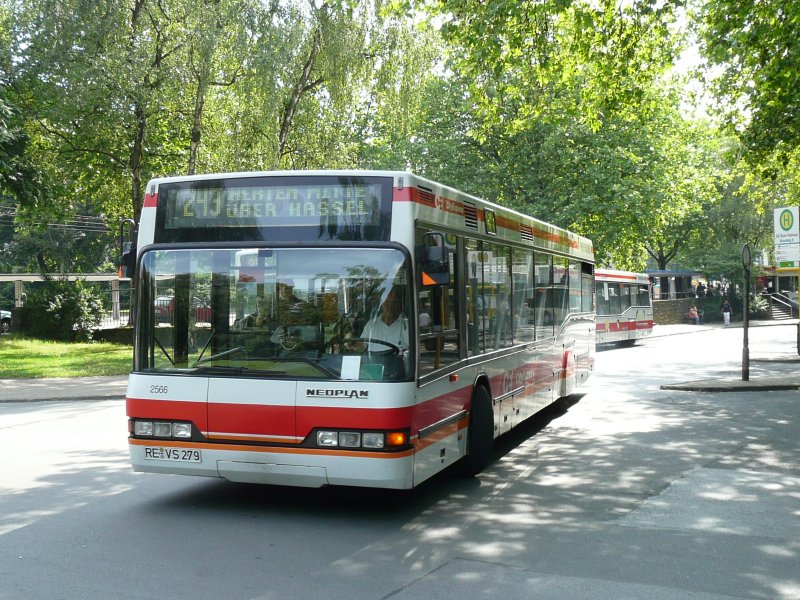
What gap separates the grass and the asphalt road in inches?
470

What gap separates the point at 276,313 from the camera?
716cm

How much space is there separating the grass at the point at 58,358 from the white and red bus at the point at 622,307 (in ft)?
55.6

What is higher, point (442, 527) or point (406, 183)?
point (406, 183)

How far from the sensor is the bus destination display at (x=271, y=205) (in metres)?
7.20

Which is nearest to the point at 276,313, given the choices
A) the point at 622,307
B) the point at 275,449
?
the point at 275,449

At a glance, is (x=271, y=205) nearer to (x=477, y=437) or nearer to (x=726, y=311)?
(x=477, y=437)

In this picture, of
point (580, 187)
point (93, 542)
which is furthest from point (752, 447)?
point (580, 187)

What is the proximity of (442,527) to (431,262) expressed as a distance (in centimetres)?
206

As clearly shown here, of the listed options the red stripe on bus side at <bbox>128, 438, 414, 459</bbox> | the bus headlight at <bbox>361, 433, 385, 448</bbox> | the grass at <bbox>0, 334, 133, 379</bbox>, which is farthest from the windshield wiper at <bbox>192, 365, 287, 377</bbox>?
the grass at <bbox>0, 334, 133, 379</bbox>

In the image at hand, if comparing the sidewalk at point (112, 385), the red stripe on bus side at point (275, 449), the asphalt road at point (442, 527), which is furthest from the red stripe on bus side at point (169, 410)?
the sidewalk at point (112, 385)

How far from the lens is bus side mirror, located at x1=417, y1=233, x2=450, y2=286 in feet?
23.7

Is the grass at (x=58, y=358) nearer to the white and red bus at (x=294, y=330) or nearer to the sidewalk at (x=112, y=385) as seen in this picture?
the sidewalk at (x=112, y=385)

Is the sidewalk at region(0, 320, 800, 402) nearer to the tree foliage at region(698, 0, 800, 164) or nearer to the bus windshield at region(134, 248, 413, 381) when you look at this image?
the tree foliage at region(698, 0, 800, 164)

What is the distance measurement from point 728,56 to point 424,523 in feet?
44.3
